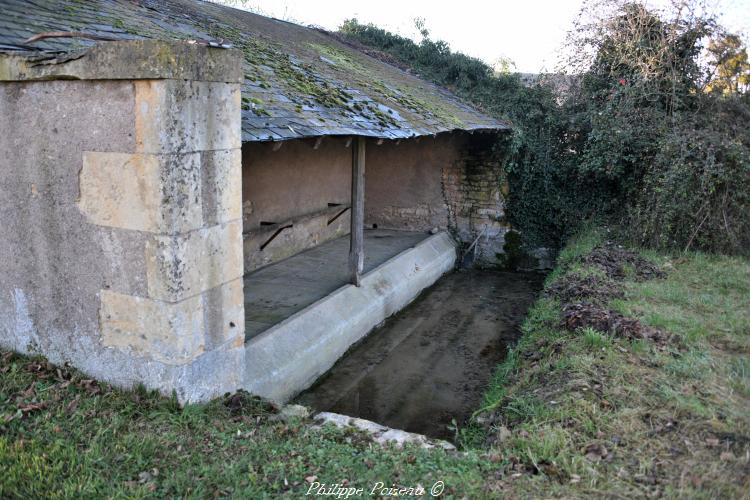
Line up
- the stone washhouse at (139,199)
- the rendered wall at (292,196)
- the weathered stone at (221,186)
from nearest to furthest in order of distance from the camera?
the stone washhouse at (139,199) → the weathered stone at (221,186) → the rendered wall at (292,196)

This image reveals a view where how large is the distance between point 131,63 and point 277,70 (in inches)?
136

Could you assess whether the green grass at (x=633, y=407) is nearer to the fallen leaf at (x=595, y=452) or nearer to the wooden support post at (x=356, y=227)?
the fallen leaf at (x=595, y=452)

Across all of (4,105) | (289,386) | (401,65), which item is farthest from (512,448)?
(401,65)

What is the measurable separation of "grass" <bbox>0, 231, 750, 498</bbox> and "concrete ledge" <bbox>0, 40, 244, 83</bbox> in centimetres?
203

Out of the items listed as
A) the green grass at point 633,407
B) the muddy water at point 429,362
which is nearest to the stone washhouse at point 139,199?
the muddy water at point 429,362

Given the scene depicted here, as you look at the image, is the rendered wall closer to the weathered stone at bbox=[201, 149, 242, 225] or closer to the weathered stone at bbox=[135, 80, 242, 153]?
the weathered stone at bbox=[201, 149, 242, 225]

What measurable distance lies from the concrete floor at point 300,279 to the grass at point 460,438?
5.83ft

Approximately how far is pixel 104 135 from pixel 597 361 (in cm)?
390

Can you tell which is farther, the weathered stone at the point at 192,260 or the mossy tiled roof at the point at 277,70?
the mossy tiled roof at the point at 277,70

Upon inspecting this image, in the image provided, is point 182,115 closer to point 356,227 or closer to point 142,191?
point 142,191

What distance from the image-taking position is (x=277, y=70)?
6727mm

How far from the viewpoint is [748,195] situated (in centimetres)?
832

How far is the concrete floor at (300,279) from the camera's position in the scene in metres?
6.21

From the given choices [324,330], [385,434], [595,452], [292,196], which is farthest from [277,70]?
[595,452]
